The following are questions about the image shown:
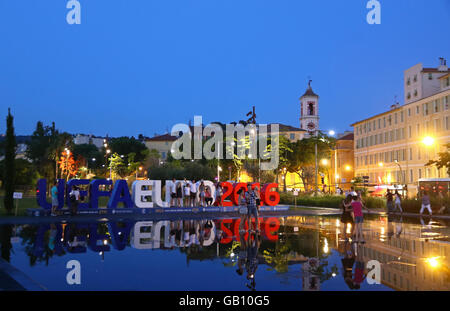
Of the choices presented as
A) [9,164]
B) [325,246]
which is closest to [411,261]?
[325,246]

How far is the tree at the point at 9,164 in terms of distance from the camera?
2559 centimetres

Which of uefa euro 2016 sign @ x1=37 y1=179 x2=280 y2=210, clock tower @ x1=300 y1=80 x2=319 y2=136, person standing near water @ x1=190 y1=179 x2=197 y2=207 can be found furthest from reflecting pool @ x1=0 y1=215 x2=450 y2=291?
clock tower @ x1=300 y1=80 x2=319 y2=136

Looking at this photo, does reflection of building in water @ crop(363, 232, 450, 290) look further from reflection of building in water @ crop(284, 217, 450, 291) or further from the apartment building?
the apartment building

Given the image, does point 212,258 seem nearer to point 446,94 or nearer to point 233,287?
point 233,287

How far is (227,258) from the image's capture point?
11680mm

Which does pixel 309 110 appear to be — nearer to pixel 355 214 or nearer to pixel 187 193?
pixel 187 193

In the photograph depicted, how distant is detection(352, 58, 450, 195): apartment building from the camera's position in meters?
62.0

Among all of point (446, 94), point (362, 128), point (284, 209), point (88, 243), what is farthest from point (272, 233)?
point (362, 128)

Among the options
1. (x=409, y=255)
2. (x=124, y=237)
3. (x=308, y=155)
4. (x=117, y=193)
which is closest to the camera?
(x=409, y=255)

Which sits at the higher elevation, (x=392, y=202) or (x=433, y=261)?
(x=392, y=202)

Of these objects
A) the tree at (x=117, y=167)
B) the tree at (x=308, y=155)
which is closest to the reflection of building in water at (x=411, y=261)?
the tree at (x=308, y=155)

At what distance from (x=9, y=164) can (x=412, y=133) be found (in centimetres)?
6212

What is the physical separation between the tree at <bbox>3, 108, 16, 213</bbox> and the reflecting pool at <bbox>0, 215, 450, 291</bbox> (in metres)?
8.45

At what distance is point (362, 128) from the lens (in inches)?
3482
